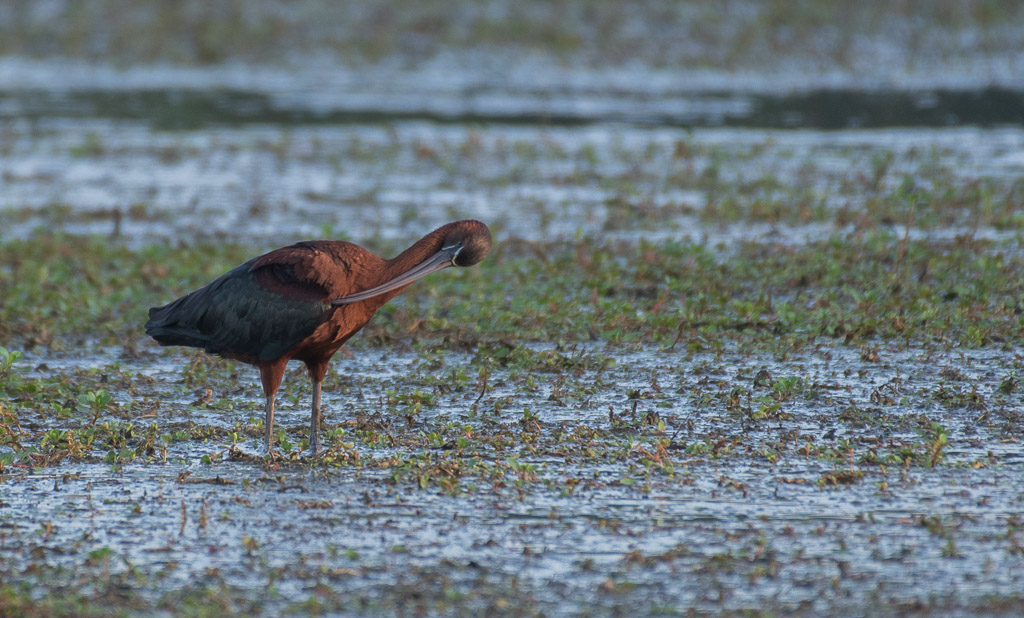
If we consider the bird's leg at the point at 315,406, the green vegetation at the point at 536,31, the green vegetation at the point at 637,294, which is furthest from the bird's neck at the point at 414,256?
the green vegetation at the point at 536,31

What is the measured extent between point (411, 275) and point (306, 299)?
1.69ft

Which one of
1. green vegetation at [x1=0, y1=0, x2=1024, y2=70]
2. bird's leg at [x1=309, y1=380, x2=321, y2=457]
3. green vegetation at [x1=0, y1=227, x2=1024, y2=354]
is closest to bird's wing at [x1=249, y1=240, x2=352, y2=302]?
bird's leg at [x1=309, y1=380, x2=321, y2=457]

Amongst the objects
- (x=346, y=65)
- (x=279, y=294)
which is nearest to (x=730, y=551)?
(x=279, y=294)

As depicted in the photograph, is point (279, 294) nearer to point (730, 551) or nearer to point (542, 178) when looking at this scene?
point (730, 551)

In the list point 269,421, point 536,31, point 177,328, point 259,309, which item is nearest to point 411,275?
point 259,309

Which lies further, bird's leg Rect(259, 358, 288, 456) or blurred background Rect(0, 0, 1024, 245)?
blurred background Rect(0, 0, 1024, 245)

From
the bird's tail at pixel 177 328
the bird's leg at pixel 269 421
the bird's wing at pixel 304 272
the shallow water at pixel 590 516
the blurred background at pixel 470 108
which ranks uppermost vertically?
the blurred background at pixel 470 108

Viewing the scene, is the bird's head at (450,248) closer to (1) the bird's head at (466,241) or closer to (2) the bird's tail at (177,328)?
(1) the bird's head at (466,241)

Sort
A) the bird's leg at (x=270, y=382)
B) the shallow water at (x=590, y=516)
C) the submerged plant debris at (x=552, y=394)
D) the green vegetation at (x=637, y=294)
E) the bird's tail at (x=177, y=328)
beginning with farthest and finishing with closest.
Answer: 1. the green vegetation at (x=637, y=294)
2. the bird's tail at (x=177, y=328)
3. the bird's leg at (x=270, y=382)
4. the submerged plant debris at (x=552, y=394)
5. the shallow water at (x=590, y=516)

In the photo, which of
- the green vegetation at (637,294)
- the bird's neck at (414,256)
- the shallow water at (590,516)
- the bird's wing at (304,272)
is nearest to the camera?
the shallow water at (590,516)

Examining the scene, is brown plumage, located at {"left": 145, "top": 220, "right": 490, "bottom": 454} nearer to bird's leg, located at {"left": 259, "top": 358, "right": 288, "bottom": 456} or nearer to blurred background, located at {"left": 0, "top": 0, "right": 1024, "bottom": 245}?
bird's leg, located at {"left": 259, "top": 358, "right": 288, "bottom": 456}

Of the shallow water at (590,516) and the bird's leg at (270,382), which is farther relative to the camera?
the bird's leg at (270,382)

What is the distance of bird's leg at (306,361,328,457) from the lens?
6.88 meters

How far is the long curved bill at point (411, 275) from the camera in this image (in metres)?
6.62
